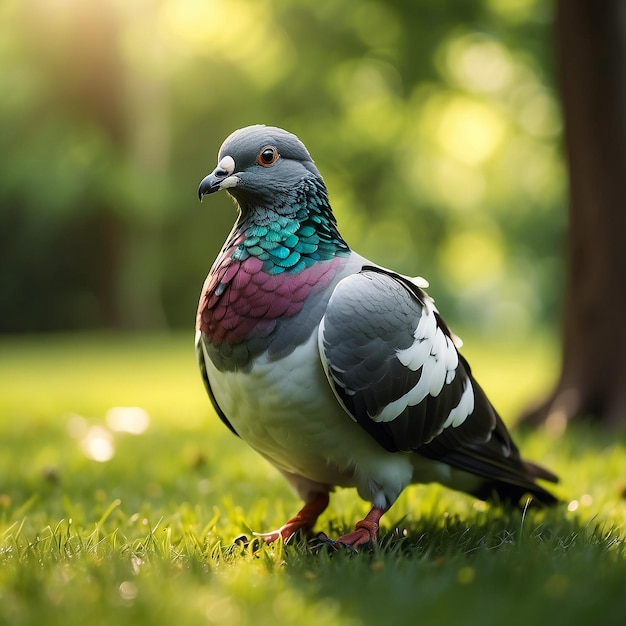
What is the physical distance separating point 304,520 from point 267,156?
115 centimetres

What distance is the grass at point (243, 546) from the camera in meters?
1.66

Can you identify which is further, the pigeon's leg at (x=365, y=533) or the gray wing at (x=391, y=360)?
the pigeon's leg at (x=365, y=533)

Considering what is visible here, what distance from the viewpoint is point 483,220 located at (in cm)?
2136

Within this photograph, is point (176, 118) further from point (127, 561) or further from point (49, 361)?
point (127, 561)

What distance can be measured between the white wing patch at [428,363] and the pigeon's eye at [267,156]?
0.62 metres

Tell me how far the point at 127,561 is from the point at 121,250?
16.0 m

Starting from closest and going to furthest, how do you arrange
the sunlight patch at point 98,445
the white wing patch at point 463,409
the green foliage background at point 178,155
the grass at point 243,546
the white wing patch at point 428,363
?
the grass at point 243,546 → the white wing patch at point 428,363 → the white wing patch at point 463,409 → the sunlight patch at point 98,445 → the green foliage background at point 178,155

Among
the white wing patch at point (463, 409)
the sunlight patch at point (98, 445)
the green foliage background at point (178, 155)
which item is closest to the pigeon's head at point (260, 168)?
the white wing patch at point (463, 409)

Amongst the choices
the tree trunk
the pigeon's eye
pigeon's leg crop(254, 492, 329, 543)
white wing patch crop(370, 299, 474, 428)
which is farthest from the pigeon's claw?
the tree trunk

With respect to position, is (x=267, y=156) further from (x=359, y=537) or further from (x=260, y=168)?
(x=359, y=537)

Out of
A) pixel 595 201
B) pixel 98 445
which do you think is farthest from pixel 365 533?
pixel 595 201

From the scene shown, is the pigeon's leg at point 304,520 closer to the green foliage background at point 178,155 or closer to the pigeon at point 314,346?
the pigeon at point 314,346

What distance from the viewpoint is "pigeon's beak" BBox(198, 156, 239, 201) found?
2299mm

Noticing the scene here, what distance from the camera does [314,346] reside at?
2.24m
